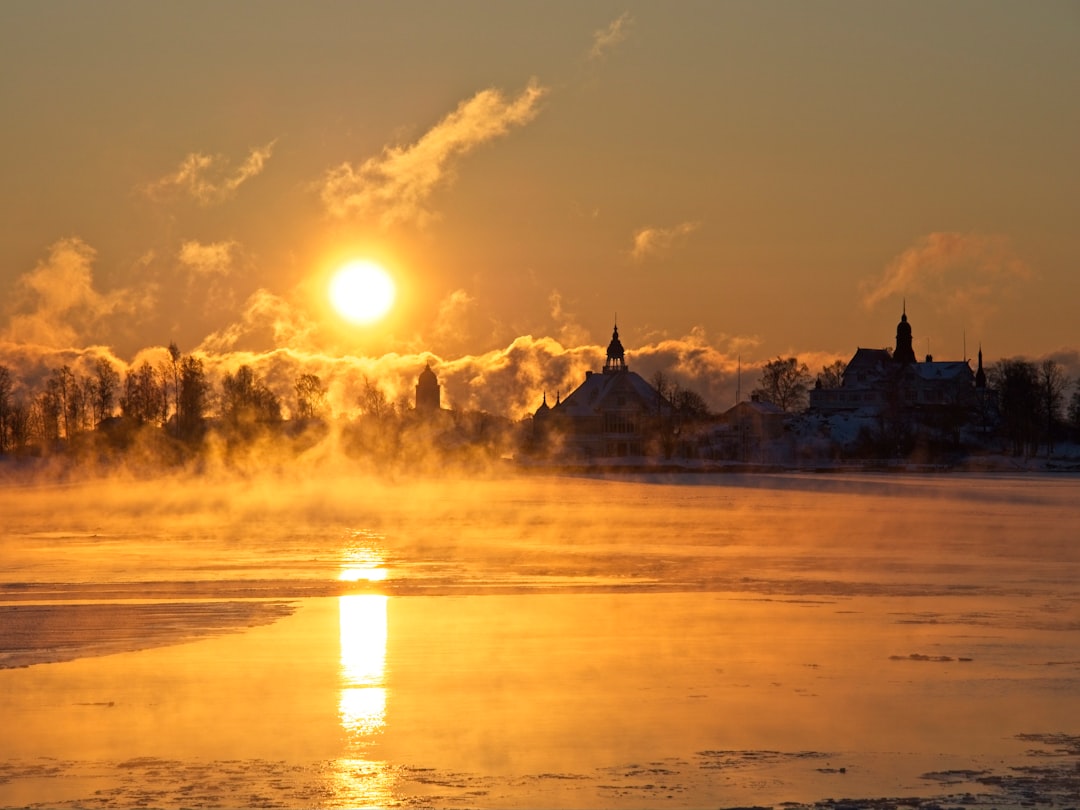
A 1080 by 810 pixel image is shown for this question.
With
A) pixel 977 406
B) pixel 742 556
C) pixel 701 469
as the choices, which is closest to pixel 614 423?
pixel 701 469

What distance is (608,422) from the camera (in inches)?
5438

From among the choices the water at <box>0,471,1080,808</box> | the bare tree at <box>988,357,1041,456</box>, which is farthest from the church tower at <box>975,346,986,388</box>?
the water at <box>0,471,1080,808</box>

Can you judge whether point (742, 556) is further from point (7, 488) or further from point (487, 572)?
point (7, 488)

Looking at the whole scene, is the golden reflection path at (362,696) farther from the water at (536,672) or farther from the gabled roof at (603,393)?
the gabled roof at (603,393)

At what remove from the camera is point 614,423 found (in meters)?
138

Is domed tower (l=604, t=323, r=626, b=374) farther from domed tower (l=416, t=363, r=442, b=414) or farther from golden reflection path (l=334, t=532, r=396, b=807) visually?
golden reflection path (l=334, t=532, r=396, b=807)

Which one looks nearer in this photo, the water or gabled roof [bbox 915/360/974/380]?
the water

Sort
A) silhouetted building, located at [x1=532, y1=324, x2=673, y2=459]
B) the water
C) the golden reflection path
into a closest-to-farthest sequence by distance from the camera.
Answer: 1. the golden reflection path
2. the water
3. silhouetted building, located at [x1=532, y1=324, x2=673, y2=459]

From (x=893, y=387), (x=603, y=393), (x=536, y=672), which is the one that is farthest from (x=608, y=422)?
(x=536, y=672)

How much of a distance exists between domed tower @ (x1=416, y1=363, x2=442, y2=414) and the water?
150m

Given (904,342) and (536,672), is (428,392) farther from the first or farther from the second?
(536,672)

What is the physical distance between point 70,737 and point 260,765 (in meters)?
2.07

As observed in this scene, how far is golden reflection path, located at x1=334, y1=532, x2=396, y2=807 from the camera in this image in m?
11.8

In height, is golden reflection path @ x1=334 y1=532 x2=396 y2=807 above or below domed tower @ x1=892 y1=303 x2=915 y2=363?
below
